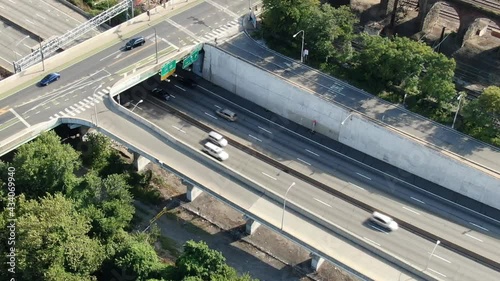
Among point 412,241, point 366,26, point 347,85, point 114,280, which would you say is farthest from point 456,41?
point 114,280

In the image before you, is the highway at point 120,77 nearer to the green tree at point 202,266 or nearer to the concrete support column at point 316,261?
the concrete support column at point 316,261

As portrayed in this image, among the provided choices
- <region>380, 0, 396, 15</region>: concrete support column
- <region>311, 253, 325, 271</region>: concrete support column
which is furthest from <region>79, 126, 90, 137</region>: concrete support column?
<region>380, 0, 396, 15</region>: concrete support column

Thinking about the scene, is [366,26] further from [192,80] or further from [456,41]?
[192,80]

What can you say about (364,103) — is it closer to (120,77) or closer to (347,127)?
(347,127)

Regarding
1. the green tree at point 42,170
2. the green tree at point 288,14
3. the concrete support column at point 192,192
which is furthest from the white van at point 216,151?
the green tree at point 288,14

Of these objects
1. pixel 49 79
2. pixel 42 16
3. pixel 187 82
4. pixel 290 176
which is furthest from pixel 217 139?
pixel 42 16
